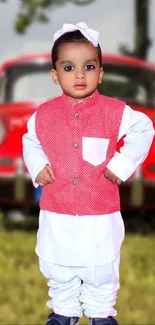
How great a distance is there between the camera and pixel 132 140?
2.47 meters

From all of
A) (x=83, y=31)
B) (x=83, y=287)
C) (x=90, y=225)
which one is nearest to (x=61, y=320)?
(x=83, y=287)

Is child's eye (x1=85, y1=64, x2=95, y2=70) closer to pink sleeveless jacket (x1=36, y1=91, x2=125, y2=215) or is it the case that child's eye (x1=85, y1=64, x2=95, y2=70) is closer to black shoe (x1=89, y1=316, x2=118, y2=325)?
pink sleeveless jacket (x1=36, y1=91, x2=125, y2=215)

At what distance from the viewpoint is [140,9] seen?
7.20 m

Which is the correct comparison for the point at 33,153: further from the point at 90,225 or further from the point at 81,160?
the point at 90,225

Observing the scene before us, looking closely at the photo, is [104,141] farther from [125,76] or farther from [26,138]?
[125,76]

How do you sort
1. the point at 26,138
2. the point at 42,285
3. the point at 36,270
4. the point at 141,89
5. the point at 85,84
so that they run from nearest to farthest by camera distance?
the point at 85,84 → the point at 26,138 → the point at 42,285 → the point at 36,270 → the point at 141,89

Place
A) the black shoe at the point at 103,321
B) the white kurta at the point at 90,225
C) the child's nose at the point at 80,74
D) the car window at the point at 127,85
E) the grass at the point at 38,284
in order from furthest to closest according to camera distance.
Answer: the car window at the point at 127,85 → the grass at the point at 38,284 → the black shoe at the point at 103,321 → the white kurta at the point at 90,225 → the child's nose at the point at 80,74

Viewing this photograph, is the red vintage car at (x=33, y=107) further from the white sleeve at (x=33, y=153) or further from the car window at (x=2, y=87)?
the white sleeve at (x=33, y=153)

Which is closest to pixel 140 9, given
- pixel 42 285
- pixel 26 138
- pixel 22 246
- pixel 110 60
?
pixel 110 60

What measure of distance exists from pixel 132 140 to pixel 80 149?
185mm

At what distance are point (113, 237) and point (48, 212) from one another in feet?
0.76

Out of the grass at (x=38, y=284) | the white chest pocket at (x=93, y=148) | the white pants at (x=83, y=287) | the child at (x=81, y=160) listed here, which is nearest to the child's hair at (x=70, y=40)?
the child at (x=81, y=160)

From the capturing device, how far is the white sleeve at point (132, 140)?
244 cm

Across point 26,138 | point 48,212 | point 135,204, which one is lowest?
point 135,204
